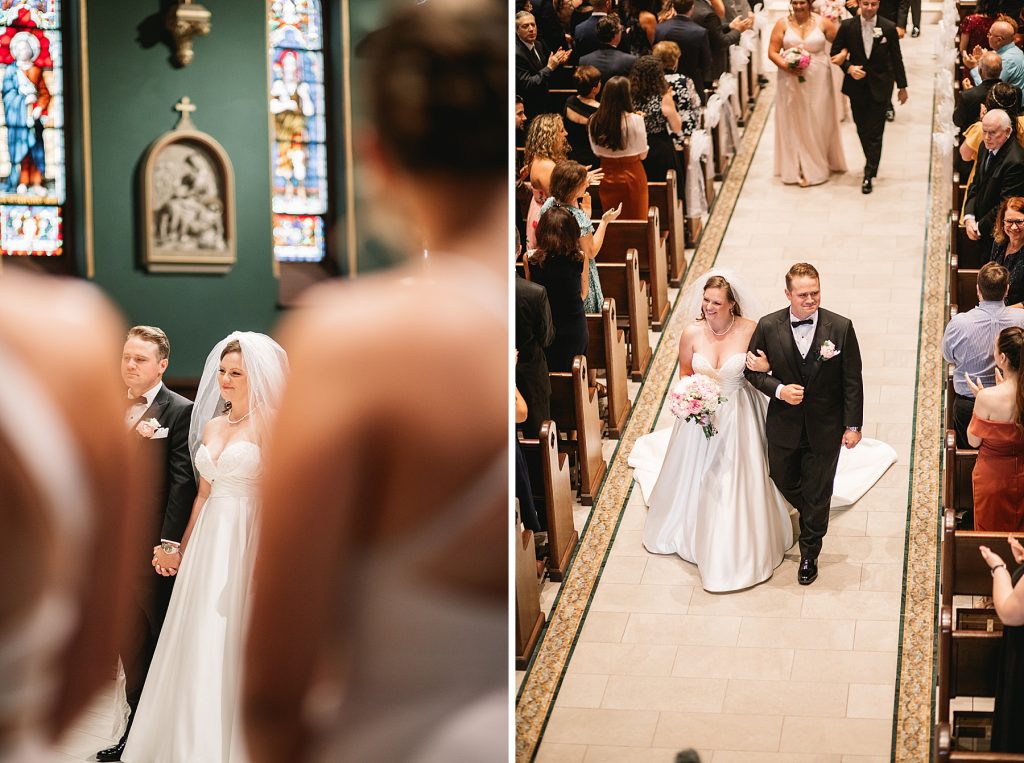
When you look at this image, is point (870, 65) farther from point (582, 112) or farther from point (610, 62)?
point (582, 112)

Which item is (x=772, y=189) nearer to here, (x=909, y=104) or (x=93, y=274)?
(x=909, y=104)

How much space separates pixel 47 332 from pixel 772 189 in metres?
10.3

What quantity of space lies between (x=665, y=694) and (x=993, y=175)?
4613 mm

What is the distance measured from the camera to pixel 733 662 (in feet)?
21.6

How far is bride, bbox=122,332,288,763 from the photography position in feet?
9.73

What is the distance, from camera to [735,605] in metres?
7.07

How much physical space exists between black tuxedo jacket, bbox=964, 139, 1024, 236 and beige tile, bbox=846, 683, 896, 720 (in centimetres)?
389

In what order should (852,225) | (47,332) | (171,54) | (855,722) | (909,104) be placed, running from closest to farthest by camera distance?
1. (171,54)
2. (47,332)
3. (855,722)
4. (852,225)
5. (909,104)

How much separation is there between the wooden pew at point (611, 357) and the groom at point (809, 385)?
1.56 metres

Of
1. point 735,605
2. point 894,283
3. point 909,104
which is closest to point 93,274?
point 735,605

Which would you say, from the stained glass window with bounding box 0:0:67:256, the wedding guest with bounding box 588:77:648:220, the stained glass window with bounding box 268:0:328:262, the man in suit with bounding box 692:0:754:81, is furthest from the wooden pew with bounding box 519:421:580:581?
the man in suit with bounding box 692:0:754:81

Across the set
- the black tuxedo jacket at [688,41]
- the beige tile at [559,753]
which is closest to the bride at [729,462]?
the beige tile at [559,753]

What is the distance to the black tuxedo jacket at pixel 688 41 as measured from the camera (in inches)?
450

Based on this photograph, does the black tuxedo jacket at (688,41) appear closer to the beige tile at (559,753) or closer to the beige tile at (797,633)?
the beige tile at (797,633)
